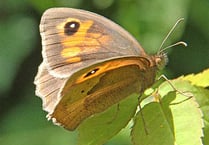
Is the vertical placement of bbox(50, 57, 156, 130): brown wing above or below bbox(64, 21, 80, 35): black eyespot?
below

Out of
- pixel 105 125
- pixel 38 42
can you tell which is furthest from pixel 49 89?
pixel 38 42

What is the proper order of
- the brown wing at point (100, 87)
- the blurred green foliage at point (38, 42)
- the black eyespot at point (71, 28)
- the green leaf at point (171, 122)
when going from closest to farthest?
the green leaf at point (171, 122), the brown wing at point (100, 87), the black eyespot at point (71, 28), the blurred green foliage at point (38, 42)

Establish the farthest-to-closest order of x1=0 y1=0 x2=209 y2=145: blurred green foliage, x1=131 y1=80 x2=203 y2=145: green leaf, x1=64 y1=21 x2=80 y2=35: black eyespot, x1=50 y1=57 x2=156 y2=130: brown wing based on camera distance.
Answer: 1. x1=0 y1=0 x2=209 y2=145: blurred green foliage
2. x1=64 y1=21 x2=80 y2=35: black eyespot
3. x1=50 y1=57 x2=156 y2=130: brown wing
4. x1=131 y1=80 x2=203 y2=145: green leaf

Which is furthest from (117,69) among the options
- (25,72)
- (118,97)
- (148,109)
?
(25,72)

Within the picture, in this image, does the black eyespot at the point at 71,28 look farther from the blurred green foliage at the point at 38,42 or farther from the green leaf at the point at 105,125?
the blurred green foliage at the point at 38,42

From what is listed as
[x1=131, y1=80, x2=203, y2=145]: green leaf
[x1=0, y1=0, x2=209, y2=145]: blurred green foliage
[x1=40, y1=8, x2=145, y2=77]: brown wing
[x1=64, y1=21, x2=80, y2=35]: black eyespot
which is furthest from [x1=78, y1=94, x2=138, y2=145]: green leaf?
[x1=0, y1=0, x2=209, y2=145]: blurred green foliage

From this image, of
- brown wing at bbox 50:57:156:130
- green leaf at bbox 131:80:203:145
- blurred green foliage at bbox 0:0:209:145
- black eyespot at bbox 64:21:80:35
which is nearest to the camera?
green leaf at bbox 131:80:203:145

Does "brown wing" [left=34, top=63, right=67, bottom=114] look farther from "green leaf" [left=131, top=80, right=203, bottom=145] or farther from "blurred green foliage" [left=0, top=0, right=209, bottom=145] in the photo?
"blurred green foliage" [left=0, top=0, right=209, bottom=145]

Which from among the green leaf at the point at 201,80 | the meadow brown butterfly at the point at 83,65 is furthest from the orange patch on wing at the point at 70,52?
the green leaf at the point at 201,80
